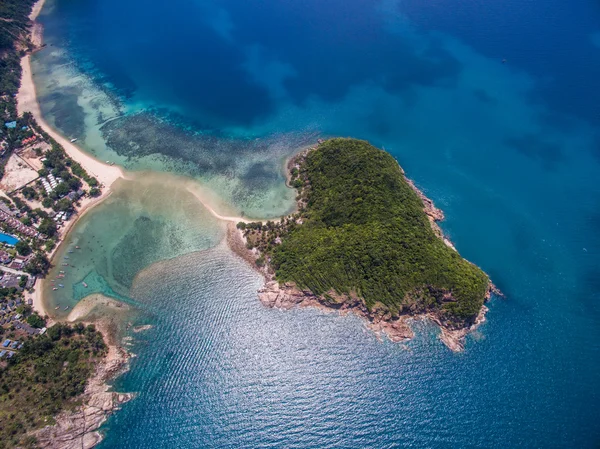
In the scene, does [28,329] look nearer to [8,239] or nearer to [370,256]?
[8,239]

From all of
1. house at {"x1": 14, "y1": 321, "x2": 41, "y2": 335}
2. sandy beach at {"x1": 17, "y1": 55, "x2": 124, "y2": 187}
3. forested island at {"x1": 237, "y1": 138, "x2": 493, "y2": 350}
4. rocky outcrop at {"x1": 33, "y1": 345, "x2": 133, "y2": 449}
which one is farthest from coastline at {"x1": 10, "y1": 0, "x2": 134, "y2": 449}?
forested island at {"x1": 237, "y1": 138, "x2": 493, "y2": 350}

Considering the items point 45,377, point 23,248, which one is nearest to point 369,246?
point 45,377

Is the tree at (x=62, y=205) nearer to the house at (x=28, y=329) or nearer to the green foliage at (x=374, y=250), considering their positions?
the house at (x=28, y=329)

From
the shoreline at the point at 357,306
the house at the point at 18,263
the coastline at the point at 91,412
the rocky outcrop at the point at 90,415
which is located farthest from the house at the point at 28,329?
the shoreline at the point at 357,306

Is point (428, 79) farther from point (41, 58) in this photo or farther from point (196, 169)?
point (41, 58)

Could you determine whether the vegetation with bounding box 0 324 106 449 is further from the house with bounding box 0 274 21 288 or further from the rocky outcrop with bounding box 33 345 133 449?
the house with bounding box 0 274 21 288

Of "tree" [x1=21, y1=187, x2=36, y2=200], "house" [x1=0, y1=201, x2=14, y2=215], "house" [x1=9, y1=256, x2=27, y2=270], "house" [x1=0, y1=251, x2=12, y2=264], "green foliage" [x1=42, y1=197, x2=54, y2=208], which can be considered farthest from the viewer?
"tree" [x1=21, y1=187, x2=36, y2=200]
